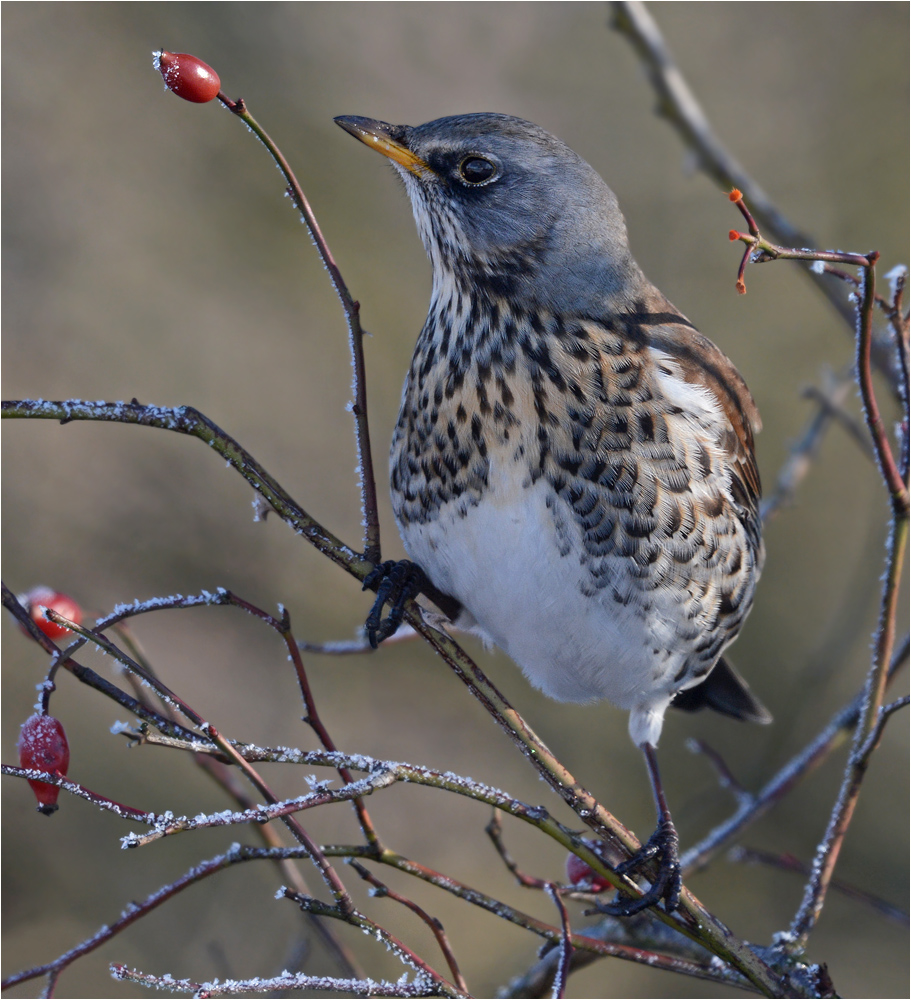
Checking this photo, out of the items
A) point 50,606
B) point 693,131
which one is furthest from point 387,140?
point 50,606

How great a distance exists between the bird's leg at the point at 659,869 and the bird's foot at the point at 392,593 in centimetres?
52

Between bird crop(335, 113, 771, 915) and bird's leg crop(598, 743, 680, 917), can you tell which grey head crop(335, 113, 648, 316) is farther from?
bird's leg crop(598, 743, 680, 917)

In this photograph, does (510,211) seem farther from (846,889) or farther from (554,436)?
(846,889)

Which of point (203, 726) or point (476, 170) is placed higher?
point (476, 170)

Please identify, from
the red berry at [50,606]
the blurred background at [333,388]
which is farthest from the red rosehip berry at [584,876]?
the blurred background at [333,388]

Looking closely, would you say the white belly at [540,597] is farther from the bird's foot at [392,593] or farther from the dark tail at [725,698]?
the dark tail at [725,698]

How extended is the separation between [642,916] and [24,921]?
2.21 meters

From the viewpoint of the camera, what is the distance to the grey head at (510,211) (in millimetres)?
1760

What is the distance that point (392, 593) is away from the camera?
5.69ft

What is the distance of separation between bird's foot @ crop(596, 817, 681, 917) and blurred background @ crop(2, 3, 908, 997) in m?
1.33

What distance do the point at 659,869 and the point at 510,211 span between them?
1.17 metres

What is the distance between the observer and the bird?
166cm

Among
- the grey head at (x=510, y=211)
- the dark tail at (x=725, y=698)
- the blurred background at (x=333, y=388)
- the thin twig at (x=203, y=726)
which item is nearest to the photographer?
the thin twig at (x=203, y=726)

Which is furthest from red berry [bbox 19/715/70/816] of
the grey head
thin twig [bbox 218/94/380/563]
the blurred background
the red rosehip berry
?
the blurred background
